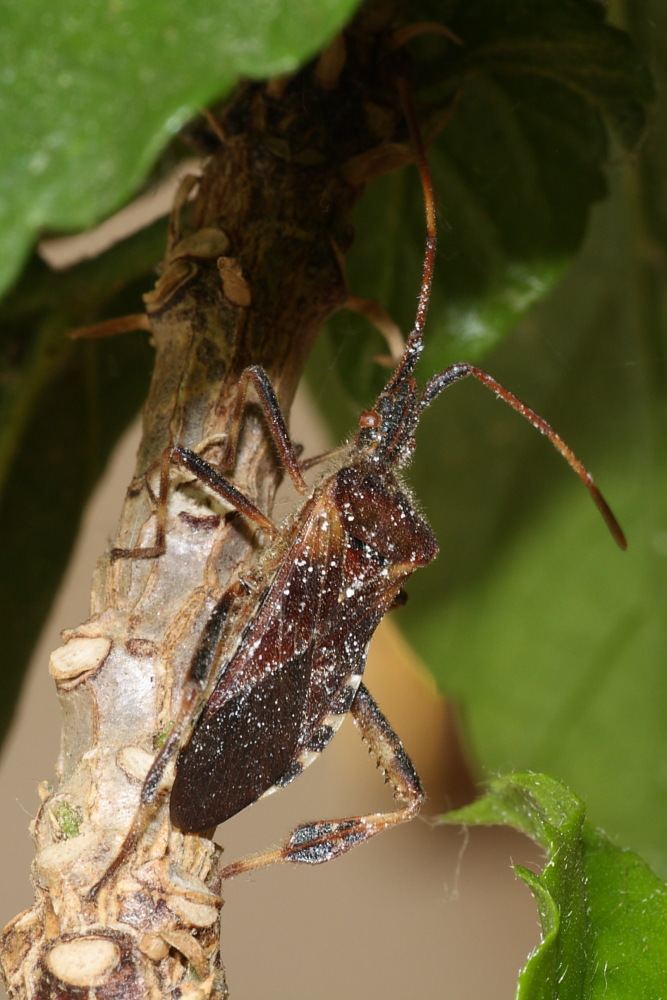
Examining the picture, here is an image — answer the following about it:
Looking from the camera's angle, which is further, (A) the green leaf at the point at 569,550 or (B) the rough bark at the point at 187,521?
(A) the green leaf at the point at 569,550

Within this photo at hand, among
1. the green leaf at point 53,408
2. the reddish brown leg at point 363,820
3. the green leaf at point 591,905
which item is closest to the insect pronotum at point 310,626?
the reddish brown leg at point 363,820

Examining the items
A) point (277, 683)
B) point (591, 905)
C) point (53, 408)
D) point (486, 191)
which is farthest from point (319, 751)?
Result: point (486, 191)

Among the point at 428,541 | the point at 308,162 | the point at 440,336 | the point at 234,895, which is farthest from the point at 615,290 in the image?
the point at 234,895

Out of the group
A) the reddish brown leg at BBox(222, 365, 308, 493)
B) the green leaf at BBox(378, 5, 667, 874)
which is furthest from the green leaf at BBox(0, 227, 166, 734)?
the green leaf at BBox(378, 5, 667, 874)

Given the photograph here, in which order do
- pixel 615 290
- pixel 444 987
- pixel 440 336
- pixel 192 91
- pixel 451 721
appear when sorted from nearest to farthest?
pixel 192 91 < pixel 440 336 < pixel 615 290 < pixel 451 721 < pixel 444 987

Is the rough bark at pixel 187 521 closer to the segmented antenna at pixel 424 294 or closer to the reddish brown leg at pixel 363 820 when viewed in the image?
the segmented antenna at pixel 424 294

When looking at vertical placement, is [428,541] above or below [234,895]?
above

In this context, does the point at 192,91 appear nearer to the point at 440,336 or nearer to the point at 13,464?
the point at 440,336
